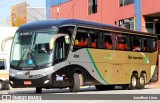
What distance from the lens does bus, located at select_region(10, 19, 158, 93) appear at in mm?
20641

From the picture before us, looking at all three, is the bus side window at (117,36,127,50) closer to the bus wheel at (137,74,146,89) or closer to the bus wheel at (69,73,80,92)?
the bus wheel at (137,74,146,89)

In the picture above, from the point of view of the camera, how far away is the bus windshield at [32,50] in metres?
20.7

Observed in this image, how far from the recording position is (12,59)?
2162 centimetres

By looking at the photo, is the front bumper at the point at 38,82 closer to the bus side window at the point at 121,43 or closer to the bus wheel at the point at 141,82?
the bus side window at the point at 121,43

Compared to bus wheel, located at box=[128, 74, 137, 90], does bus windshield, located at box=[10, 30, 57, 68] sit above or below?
above

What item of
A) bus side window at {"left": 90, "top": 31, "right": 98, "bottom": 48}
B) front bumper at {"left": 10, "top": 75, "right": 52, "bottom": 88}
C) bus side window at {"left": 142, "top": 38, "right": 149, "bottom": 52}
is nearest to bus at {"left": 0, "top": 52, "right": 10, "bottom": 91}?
bus side window at {"left": 142, "top": 38, "right": 149, "bottom": 52}

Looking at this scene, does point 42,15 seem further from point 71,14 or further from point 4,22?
point 71,14

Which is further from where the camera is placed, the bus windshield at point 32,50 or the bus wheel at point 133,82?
the bus wheel at point 133,82

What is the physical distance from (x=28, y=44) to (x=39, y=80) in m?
1.88

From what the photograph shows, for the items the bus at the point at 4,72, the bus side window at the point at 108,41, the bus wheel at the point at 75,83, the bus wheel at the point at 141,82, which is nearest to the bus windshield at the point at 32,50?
the bus wheel at the point at 75,83

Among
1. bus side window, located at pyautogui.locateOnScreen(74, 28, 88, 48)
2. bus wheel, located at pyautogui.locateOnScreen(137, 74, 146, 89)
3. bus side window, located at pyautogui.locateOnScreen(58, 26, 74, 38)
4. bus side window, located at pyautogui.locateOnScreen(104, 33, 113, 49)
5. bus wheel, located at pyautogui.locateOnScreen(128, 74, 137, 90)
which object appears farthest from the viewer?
bus wheel, located at pyautogui.locateOnScreen(137, 74, 146, 89)

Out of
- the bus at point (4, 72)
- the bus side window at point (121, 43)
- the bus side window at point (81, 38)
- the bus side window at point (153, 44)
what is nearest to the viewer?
the bus side window at point (81, 38)

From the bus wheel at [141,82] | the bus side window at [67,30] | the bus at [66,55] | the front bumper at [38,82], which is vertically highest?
the bus side window at [67,30]

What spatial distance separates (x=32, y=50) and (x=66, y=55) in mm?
1625
